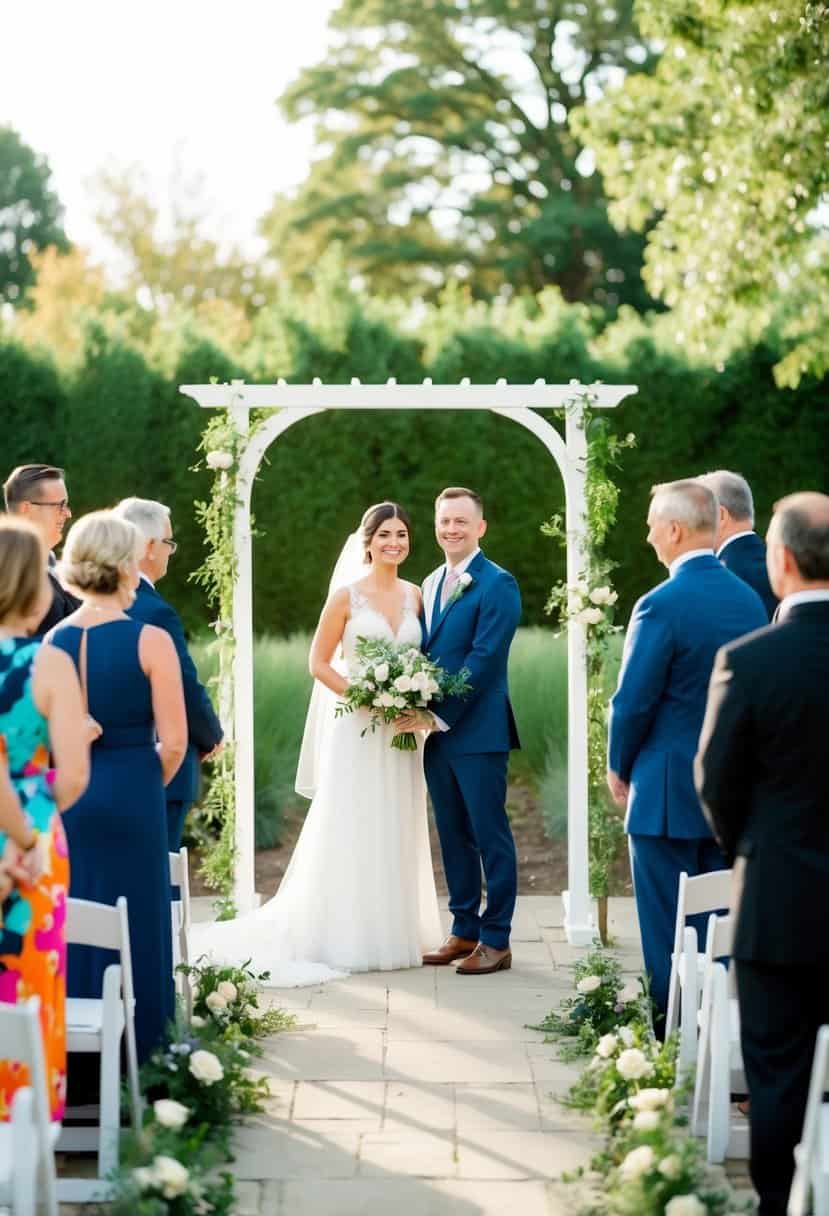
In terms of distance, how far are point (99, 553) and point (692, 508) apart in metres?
1.86

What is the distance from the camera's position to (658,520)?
16.5 feet

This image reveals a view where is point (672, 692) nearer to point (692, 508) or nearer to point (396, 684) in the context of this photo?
point (692, 508)

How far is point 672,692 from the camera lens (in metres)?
5.01

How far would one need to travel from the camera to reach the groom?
6.54 metres

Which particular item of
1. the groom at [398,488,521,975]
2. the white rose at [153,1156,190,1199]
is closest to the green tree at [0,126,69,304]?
the groom at [398,488,521,975]

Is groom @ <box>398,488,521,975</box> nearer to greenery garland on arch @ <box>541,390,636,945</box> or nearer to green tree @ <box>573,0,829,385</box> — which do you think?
greenery garland on arch @ <box>541,390,636,945</box>

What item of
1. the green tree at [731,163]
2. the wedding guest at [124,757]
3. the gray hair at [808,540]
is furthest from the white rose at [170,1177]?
the green tree at [731,163]

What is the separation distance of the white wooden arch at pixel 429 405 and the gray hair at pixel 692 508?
207 centimetres

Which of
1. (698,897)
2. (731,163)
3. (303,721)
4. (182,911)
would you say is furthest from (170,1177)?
(731,163)

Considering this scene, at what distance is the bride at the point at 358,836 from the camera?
664 cm

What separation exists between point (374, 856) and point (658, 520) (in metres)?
2.30

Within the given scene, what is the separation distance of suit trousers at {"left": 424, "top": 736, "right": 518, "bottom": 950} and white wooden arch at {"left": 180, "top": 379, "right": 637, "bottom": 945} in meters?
0.60

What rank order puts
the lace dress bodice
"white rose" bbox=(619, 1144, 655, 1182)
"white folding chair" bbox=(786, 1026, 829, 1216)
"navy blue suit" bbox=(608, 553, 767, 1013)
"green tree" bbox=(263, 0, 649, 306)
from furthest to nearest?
"green tree" bbox=(263, 0, 649, 306) < the lace dress bodice < "navy blue suit" bbox=(608, 553, 767, 1013) < "white rose" bbox=(619, 1144, 655, 1182) < "white folding chair" bbox=(786, 1026, 829, 1216)

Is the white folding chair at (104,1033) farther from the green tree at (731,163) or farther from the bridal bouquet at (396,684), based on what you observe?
the green tree at (731,163)
